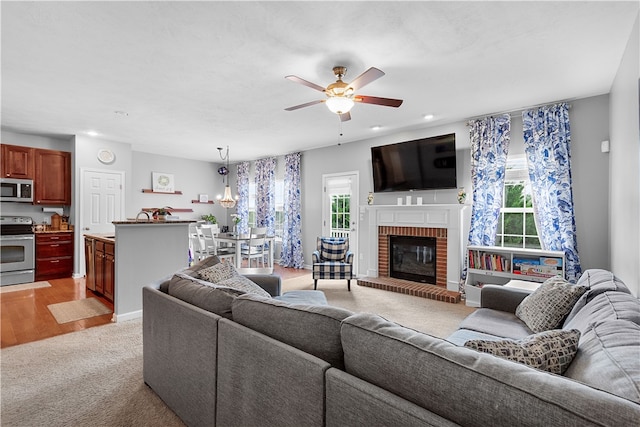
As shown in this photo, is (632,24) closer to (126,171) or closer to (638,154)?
(638,154)

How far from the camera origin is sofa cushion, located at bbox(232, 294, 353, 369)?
47.5 inches

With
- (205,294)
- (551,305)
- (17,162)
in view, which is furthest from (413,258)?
(17,162)

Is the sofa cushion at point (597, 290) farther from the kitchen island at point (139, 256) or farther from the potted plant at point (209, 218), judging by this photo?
the potted plant at point (209, 218)

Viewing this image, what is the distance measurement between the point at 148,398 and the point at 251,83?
2975 mm

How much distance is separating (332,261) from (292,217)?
2.08 m

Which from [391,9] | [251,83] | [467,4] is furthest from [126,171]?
[467,4]

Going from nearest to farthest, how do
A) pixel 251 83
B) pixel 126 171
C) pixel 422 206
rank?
1. pixel 251 83
2. pixel 422 206
3. pixel 126 171

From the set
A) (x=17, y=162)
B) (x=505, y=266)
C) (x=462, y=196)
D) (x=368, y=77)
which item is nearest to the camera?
(x=368, y=77)

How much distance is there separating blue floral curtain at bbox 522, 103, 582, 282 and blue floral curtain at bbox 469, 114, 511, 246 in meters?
0.30

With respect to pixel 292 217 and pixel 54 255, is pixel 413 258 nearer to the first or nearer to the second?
pixel 292 217

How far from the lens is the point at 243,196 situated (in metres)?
8.28

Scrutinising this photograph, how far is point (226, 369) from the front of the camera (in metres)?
1.47

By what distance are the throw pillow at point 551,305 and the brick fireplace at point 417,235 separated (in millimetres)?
2518

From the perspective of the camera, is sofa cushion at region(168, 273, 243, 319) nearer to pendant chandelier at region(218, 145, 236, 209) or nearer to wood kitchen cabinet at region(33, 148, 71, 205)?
pendant chandelier at region(218, 145, 236, 209)
